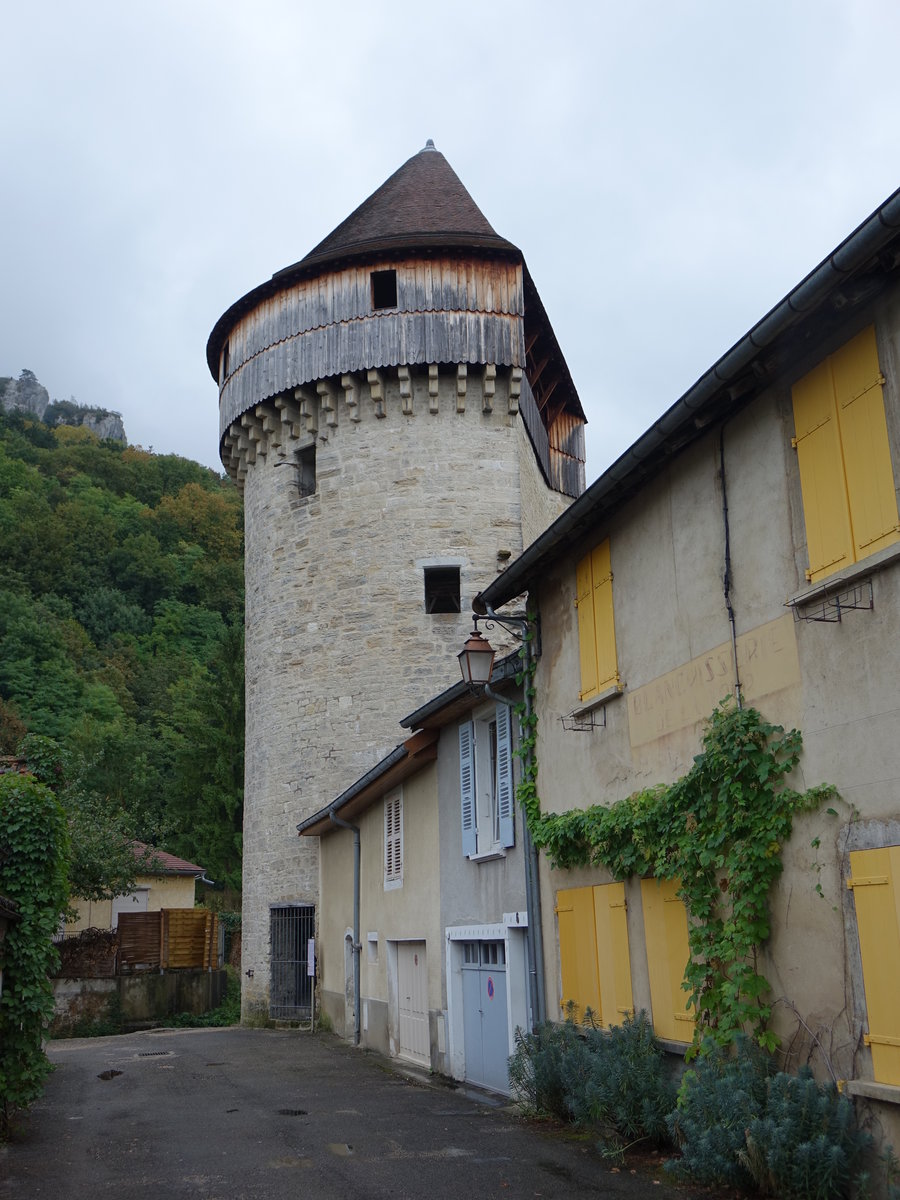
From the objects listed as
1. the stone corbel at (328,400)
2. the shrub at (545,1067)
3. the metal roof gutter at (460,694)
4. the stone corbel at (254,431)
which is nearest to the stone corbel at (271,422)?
the stone corbel at (254,431)

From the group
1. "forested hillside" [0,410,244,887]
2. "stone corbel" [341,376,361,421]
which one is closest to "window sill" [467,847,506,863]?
"stone corbel" [341,376,361,421]

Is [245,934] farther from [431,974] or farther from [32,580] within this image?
[32,580]

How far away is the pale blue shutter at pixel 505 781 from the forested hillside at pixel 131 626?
79.3 feet

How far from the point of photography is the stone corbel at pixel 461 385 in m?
19.9

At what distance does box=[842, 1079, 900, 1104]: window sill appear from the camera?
551cm

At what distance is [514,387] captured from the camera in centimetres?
2033

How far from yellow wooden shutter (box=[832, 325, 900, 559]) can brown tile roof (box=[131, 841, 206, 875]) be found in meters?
25.0

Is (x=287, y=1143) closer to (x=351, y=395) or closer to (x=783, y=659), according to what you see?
(x=783, y=659)

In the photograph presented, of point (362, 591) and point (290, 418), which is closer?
point (362, 591)

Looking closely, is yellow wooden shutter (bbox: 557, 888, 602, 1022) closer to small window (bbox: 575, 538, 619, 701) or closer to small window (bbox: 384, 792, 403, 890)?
small window (bbox: 575, 538, 619, 701)

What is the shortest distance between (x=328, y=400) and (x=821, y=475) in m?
15.1

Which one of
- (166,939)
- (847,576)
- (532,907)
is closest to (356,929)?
(532,907)

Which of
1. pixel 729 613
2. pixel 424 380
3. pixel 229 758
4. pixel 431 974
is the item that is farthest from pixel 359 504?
pixel 229 758

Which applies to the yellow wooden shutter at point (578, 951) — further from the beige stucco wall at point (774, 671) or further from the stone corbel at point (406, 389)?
the stone corbel at point (406, 389)
